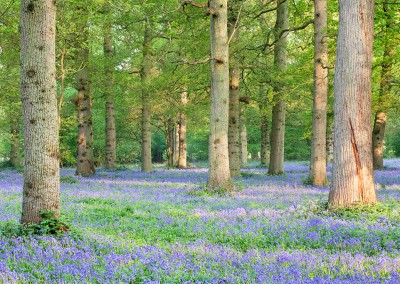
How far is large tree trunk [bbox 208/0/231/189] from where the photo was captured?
1318cm

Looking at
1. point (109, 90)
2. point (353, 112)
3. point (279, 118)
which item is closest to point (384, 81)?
point (279, 118)

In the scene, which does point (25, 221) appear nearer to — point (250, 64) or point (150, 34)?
point (250, 64)

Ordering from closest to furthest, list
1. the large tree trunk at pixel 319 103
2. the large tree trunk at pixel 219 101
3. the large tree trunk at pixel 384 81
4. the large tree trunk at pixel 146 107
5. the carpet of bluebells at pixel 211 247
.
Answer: the carpet of bluebells at pixel 211 247 → the large tree trunk at pixel 219 101 → the large tree trunk at pixel 384 81 → the large tree trunk at pixel 319 103 → the large tree trunk at pixel 146 107

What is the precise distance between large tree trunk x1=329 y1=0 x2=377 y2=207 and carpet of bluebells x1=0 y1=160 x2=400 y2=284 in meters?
0.53

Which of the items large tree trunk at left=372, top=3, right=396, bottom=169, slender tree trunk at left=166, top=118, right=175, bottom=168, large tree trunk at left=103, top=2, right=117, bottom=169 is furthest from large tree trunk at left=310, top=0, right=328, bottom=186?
slender tree trunk at left=166, top=118, right=175, bottom=168

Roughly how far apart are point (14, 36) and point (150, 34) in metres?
7.57

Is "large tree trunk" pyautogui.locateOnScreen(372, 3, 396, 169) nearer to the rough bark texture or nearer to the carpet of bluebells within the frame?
the carpet of bluebells

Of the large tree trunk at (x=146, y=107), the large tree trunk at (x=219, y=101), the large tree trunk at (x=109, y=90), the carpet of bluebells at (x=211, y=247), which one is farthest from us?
the large tree trunk at (x=146, y=107)

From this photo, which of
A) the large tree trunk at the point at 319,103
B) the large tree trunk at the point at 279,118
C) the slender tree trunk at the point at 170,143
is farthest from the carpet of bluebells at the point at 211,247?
the slender tree trunk at the point at 170,143

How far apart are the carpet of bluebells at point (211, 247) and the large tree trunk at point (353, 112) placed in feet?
1.74

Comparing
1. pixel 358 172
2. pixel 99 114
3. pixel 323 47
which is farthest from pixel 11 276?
pixel 99 114

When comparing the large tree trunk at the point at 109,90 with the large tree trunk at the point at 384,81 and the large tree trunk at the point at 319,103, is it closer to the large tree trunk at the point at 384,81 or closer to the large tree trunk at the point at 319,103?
the large tree trunk at the point at 319,103

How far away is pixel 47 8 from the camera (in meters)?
6.19

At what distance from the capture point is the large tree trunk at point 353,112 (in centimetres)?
820
